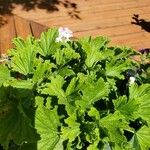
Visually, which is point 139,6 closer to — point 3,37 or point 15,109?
point 3,37

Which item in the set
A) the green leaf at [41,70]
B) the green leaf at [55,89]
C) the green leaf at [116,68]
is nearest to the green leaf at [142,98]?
the green leaf at [116,68]

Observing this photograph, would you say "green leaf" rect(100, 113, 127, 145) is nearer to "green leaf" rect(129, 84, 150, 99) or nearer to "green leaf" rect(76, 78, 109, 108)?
"green leaf" rect(76, 78, 109, 108)

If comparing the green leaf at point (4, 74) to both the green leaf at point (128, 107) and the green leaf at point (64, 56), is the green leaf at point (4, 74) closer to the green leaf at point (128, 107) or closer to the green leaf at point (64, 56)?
the green leaf at point (64, 56)

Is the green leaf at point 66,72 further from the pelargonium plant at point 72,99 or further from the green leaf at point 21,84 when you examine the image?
the green leaf at point 21,84

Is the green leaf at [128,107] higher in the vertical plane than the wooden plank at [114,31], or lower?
lower

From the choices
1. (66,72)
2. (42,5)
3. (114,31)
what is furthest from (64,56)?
(42,5)

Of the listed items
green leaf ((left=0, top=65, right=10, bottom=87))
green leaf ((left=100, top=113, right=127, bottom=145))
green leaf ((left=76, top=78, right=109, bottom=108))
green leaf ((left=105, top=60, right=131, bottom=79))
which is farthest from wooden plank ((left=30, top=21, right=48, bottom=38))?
green leaf ((left=100, top=113, right=127, bottom=145))

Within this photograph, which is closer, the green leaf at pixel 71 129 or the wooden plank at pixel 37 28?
the green leaf at pixel 71 129

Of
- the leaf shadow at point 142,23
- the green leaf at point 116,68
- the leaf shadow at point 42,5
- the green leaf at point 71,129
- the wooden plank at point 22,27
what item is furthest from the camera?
the leaf shadow at point 42,5

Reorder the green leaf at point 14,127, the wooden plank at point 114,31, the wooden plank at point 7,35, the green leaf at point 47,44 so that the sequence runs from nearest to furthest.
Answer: the green leaf at point 14,127 < the green leaf at point 47,44 < the wooden plank at point 7,35 < the wooden plank at point 114,31

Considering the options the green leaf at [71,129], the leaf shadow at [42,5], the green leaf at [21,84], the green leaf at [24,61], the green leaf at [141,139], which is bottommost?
the green leaf at [141,139]
